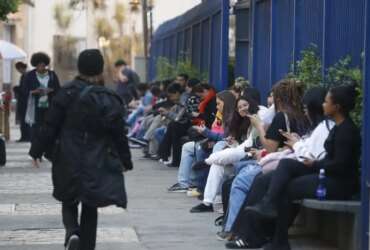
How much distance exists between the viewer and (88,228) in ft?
34.1

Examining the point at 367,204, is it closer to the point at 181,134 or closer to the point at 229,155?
the point at 229,155

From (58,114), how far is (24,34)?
41.8 metres

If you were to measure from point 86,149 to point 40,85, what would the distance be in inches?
429

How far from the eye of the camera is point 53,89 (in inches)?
828

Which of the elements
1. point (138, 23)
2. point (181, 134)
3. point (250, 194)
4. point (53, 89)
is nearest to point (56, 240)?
point (250, 194)

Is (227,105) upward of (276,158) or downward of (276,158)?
upward

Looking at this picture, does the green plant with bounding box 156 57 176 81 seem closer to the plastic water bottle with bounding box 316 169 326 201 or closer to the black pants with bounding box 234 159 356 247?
the black pants with bounding box 234 159 356 247

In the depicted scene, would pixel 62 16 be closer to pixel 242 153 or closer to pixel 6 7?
pixel 6 7

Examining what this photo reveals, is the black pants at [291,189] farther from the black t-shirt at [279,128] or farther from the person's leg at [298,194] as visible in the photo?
the black t-shirt at [279,128]

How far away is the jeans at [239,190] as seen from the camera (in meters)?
11.8

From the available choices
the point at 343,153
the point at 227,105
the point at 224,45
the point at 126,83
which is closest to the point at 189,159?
the point at 227,105

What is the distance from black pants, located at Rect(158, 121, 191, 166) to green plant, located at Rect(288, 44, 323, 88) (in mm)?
5640

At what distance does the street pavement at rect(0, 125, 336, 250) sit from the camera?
11953 millimetres

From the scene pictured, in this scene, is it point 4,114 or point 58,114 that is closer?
point 58,114
